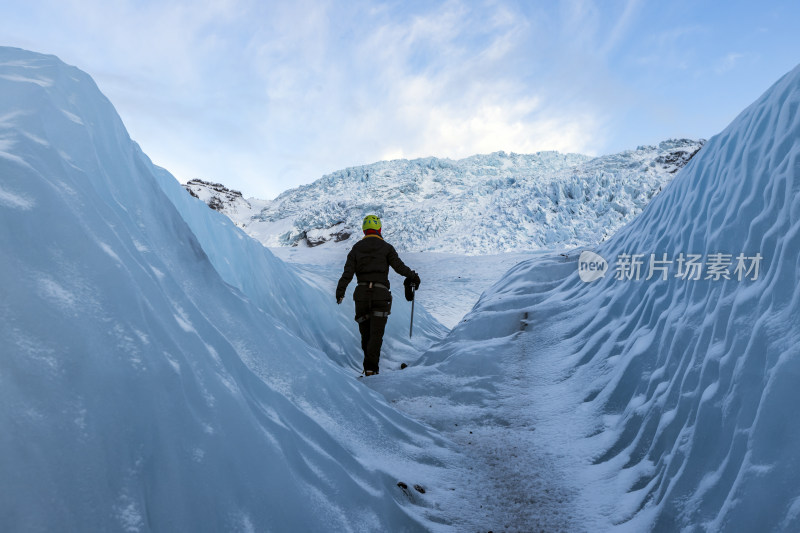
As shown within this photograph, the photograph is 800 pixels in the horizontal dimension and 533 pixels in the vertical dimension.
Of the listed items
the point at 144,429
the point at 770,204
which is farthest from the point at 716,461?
the point at 144,429

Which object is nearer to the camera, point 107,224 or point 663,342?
point 107,224

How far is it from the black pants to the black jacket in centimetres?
19

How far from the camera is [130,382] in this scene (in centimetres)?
153

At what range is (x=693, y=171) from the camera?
13.2 feet

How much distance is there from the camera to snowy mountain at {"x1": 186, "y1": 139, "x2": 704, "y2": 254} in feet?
59.9

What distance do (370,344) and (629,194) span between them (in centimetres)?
1755

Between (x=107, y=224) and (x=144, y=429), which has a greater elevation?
(x=107, y=224)

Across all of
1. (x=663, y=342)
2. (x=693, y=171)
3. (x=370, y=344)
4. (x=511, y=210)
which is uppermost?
(x=511, y=210)

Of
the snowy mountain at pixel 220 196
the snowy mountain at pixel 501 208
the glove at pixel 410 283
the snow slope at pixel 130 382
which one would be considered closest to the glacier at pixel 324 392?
the snow slope at pixel 130 382

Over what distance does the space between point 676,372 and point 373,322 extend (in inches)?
108

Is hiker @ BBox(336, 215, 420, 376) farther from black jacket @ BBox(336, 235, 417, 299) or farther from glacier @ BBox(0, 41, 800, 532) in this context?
glacier @ BBox(0, 41, 800, 532)

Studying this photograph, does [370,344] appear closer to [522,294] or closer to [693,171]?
[522,294]

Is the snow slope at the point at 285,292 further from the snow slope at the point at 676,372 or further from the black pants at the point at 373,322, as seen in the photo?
the snow slope at the point at 676,372

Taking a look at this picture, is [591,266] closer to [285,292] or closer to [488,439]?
[488,439]
